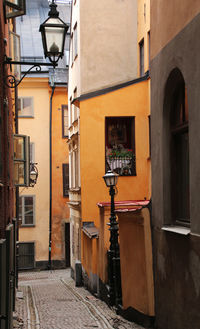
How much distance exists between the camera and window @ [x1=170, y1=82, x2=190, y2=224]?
9266mm

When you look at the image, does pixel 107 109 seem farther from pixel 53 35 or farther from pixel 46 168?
pixel 46 168

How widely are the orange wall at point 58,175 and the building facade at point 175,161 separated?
75.9 feet

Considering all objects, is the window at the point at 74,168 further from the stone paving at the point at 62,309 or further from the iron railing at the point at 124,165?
the stone paving at the point at 62,309

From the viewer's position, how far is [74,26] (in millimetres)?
24391

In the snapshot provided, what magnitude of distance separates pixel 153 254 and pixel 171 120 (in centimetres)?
262

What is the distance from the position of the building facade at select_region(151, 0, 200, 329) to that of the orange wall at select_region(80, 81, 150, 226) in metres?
10.2

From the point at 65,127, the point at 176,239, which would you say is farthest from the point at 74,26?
the point at 176,239

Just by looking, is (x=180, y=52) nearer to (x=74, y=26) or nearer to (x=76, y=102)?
(x=76, y=102)

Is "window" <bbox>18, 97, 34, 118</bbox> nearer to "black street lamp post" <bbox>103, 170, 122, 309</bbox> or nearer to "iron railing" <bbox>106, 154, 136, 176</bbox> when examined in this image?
"iron railing" <bbox>106, 154, 136, 176</bbox>

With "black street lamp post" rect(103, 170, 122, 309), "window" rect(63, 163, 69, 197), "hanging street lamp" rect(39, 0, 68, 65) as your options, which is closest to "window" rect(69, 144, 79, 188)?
"window" rect(63, 163, 69, 197)

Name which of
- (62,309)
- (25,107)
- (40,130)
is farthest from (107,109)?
(25,107)

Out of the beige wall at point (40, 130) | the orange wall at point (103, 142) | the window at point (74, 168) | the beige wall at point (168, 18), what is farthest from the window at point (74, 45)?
the beige wall at point (168, 18)

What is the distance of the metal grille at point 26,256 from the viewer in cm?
3297

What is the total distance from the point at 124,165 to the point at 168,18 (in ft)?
39.0
